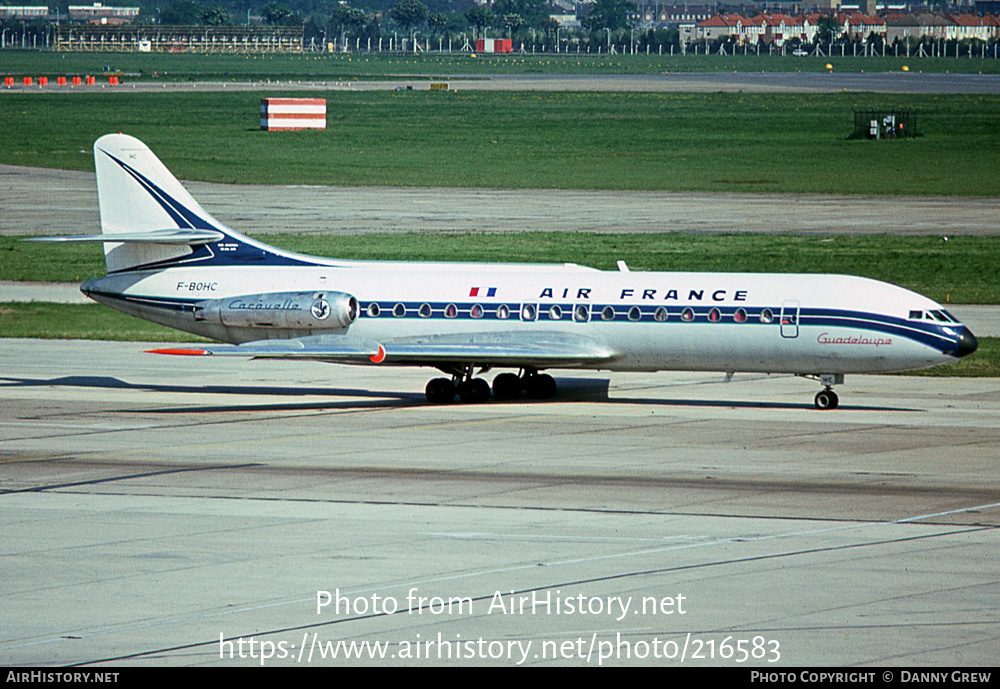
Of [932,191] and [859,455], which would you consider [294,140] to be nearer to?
[932,191]

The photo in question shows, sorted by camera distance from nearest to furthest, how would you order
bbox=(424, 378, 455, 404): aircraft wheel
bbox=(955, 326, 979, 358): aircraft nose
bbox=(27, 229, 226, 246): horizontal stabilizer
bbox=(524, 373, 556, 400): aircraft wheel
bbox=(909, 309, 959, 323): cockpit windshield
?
bbox=(955, 326, 979, 358): aircraft nose, bbox=(909, 309, 959, 323): cockpit windshield, bbox=(424, 378, 455, 404): aircraft wheel, bbox=(524, 373, 556, 400): aircraft wheel, bbox=(27, 229, 226, 246): horizontal stabilizer

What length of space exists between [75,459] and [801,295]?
54.3 ft

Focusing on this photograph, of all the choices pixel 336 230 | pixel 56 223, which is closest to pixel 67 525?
pixel 336 230

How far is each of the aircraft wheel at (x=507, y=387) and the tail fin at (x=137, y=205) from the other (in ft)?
26.5

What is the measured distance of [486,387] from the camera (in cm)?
3850

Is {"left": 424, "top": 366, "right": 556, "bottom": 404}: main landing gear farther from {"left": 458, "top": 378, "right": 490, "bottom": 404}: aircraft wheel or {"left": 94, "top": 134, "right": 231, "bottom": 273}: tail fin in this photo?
{"left": 94, "top": 134, "right": 231, "bottom": 273}: tail fin

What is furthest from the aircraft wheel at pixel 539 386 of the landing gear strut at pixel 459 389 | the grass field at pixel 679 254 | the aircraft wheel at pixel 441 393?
the grass field at pixel 679 254

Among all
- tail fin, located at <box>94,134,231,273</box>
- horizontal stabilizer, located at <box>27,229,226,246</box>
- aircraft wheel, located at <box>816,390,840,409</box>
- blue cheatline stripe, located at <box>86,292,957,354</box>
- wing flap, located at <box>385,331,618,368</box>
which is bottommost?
aircraft wheel, located at <box>816,390,840,409</box>

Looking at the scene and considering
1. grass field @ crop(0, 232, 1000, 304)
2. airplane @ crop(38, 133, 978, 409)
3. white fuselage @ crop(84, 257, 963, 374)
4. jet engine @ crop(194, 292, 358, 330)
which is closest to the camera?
white fuselage @ crop(84, 257, 963, 374)

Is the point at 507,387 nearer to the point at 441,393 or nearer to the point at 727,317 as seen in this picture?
the point at 441,393

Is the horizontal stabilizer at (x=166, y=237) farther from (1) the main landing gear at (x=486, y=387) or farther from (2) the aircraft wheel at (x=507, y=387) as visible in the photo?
(2) the aircraft wheel at (x=507, y=387)

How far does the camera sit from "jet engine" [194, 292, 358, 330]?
3778 centimetres

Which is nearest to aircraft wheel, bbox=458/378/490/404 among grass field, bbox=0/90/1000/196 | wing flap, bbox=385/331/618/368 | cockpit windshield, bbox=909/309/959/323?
wing flap, bbox=385/331/618/368

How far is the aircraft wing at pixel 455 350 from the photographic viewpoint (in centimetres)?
3650
